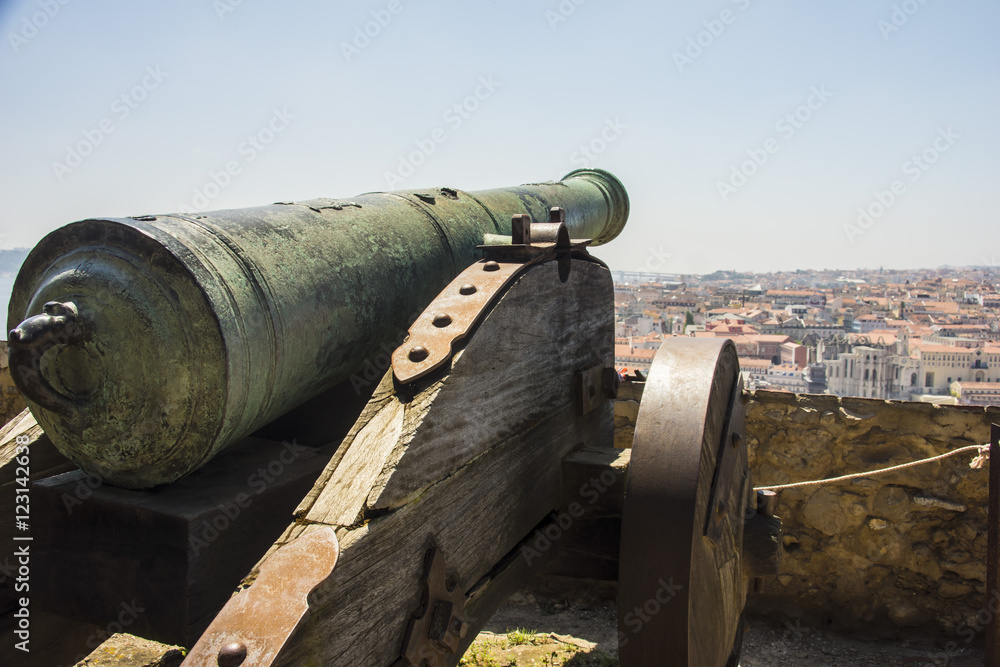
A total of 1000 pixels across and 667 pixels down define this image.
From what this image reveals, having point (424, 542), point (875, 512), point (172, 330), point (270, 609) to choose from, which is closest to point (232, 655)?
point (270, 609)

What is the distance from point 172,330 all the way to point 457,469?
0.62 metres

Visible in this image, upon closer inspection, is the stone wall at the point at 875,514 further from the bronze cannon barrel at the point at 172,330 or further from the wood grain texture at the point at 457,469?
the bronze cannon barrel at the point at 172,330

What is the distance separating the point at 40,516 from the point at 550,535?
1.23 m

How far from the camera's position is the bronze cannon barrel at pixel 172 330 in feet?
4.30

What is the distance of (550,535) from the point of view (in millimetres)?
A: 2016

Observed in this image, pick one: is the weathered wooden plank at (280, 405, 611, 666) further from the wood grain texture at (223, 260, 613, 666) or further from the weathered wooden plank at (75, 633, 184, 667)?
the weathered wooden plank at (75, 633, 184, 667)

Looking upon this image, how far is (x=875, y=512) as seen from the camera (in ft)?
12.9

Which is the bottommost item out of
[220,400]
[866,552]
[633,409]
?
[866,552]

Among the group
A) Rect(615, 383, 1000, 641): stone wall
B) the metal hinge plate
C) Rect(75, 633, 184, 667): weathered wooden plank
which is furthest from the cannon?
Rect(615, 383, 1000, 641): stone wall

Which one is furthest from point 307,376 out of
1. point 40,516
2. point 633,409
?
point 633,409

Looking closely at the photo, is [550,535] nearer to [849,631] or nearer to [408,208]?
[408,208]

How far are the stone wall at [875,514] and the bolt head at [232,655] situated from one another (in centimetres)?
370

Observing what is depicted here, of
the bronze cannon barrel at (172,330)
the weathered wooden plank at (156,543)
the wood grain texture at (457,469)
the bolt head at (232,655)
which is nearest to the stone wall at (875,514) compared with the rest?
the wood grain texture at (457,469)

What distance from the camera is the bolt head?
99 centimetres
